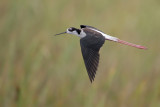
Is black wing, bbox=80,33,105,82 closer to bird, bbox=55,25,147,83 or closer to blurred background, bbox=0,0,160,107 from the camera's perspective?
bird, bbox=55,25,147,83

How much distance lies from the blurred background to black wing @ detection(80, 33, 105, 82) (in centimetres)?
19

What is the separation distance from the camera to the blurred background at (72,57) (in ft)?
9.58

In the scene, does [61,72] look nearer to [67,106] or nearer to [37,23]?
[67,106]

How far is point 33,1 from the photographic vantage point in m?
3.69

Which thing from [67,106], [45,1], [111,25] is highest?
[45,1]


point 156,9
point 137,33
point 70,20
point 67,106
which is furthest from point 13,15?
point 156,9

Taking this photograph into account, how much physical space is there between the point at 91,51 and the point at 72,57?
26.6 inches

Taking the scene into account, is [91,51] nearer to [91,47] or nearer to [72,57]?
[91,47]

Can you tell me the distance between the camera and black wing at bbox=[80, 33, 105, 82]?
2535 mm

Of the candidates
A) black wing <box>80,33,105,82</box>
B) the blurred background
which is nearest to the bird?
black wing <box>80,33,105,82</box>

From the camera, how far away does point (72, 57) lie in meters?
3.30

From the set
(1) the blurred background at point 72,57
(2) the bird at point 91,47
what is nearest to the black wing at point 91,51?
(2) the bird at point 91,47

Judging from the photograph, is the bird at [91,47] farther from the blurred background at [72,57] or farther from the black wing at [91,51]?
the blurred background at [72,57]

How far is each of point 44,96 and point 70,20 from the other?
0.93 meters
